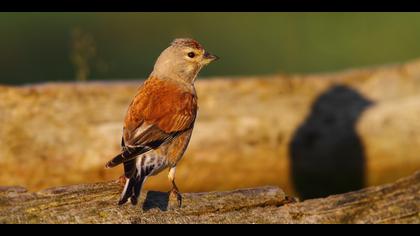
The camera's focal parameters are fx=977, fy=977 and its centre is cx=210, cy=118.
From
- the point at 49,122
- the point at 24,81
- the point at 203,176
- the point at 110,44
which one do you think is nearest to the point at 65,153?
the point at 49,122

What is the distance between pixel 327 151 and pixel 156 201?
17.1 feet

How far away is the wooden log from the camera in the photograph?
7.35 metres

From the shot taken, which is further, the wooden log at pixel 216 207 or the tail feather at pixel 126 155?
the tail feather at pixel 126 155

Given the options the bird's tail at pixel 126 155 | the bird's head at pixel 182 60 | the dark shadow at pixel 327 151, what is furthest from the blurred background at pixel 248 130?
the bird's tail at pixel 126 155

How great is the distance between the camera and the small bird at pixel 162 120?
7.98 metres

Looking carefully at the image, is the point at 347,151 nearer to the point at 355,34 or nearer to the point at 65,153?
the point at 65,153

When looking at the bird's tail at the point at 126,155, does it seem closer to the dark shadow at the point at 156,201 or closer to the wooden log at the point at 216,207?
the wooden log at the point at 216,207

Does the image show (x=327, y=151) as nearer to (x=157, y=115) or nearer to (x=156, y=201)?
(x=157, y=115)

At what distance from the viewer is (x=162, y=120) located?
28.9 ft

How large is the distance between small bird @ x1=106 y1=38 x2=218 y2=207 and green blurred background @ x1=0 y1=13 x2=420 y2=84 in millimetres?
8360

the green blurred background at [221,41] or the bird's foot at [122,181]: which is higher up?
the green blurred background at [221,41]

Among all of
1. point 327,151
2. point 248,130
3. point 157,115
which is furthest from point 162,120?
point 327,151

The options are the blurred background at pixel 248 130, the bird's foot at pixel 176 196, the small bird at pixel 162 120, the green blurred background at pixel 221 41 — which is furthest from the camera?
the green blurred background at pixel 221 41

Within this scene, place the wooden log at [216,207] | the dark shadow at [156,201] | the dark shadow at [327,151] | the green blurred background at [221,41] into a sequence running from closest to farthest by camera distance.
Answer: the wooden log at [216,207] < the dark shadow at [156,201] < the dark shadow at [327,151] < the green blurred background at [221,41]
